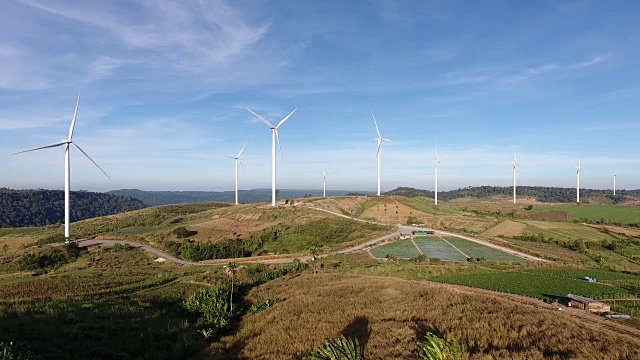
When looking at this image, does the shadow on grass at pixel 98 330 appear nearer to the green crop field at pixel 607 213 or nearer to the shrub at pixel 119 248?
the shrub at pixel 119 248

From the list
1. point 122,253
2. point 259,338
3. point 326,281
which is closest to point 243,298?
point 326,281

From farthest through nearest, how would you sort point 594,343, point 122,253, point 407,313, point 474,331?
point 122,253 < point 407,313 < point 474,331 < point 594,343

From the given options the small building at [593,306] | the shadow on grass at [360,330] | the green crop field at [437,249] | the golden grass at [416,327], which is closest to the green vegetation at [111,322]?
the golden grass at [416,327]

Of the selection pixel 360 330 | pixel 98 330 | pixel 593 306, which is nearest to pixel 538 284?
pixel 593 306

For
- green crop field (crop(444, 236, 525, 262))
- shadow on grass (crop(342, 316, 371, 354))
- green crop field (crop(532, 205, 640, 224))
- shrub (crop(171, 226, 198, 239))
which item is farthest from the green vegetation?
green crop field (crop(532, 205, 640, 224))

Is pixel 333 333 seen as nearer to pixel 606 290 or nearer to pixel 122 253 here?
pixel 606 290
